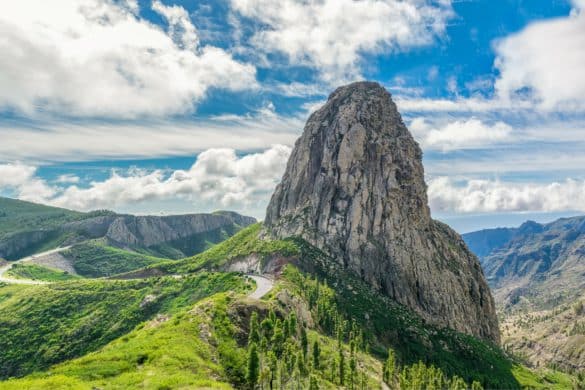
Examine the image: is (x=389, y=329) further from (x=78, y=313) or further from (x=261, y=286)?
(x=78, y=313)

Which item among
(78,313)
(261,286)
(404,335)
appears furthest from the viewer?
(404,335)

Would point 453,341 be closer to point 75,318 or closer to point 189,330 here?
point 189,330

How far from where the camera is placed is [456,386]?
13550 cm

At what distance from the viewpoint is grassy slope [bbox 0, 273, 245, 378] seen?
145375 mm

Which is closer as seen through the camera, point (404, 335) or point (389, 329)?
point (389, 329)

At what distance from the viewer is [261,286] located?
155 meters

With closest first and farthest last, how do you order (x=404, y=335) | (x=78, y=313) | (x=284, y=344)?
(x=284, y=344) → (x=78, y=313) → (x=404, y=335)

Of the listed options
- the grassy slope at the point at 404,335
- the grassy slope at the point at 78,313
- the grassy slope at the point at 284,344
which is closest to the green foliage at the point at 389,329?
the grassy slope at the point at 404,335

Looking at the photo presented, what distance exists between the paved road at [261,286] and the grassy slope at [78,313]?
9.17 meters

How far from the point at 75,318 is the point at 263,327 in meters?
123

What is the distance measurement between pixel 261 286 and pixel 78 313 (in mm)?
87863

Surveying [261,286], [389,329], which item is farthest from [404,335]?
[261,286]

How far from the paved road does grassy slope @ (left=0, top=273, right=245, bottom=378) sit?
9.17 meters

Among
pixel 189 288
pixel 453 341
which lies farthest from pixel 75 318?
pixel 453 341
